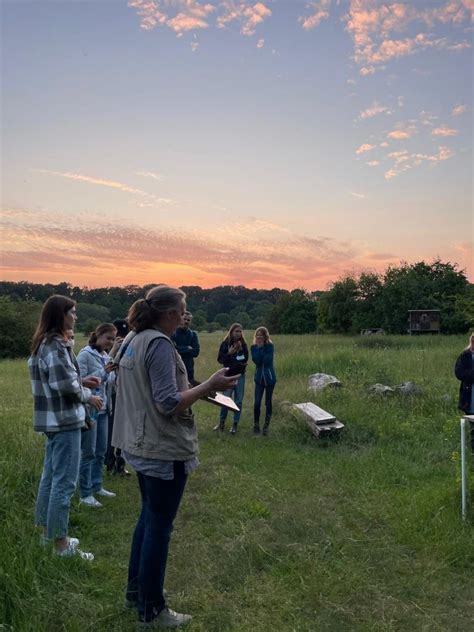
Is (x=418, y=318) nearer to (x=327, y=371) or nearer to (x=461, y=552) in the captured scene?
(x=327, y=371)

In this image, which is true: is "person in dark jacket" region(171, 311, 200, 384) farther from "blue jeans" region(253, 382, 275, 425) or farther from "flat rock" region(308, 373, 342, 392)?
"flat rock" region(308, 373, 342, 392)

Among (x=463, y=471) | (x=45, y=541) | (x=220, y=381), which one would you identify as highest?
(x=220, y=381)

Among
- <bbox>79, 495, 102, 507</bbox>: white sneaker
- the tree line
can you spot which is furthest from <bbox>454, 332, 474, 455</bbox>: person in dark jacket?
the tree line

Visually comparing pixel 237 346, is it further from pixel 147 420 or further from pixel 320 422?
pixel 147 420

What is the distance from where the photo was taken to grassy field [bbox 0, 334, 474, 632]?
10.2ft

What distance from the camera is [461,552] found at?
3.99 metres

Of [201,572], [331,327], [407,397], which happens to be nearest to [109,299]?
[331,327]

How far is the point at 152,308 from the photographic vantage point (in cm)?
286

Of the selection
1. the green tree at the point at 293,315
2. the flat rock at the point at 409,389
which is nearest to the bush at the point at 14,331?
the flat rock at the point at 409,389

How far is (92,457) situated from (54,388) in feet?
5.69

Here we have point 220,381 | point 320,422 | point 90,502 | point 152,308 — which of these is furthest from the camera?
point 320,422

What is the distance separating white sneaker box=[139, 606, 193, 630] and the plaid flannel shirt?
1.44 m

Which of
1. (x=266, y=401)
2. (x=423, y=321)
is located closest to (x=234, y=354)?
(x=266, y=401)

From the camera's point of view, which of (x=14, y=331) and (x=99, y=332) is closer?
(x=99, y=332)
